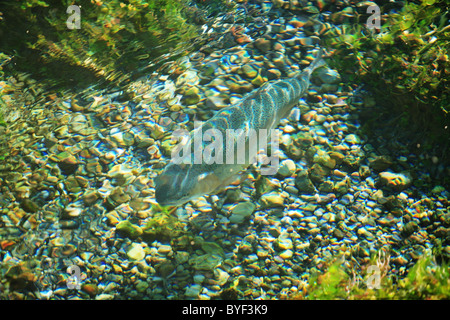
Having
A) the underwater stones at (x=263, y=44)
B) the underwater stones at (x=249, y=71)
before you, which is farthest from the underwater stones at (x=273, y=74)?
the underwater stones at (x=263, y=44)

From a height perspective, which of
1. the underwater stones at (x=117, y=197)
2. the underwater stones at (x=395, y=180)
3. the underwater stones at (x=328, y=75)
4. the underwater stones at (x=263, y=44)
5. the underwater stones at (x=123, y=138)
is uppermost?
the underwater stones at (x=263, y=44)

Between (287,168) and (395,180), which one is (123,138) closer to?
(287,168)

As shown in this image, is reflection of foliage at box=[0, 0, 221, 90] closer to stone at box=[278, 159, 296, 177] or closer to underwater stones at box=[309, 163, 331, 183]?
stone at box=[278, 159, 296, 177]

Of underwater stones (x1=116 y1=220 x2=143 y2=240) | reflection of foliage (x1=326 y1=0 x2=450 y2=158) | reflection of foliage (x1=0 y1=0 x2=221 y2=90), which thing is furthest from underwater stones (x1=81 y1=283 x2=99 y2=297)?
reflection of foliage (x1=326 y1=0 x2=450 y2=158)

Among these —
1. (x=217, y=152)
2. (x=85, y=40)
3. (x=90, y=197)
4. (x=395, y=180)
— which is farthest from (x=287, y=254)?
(x=85, y=40)

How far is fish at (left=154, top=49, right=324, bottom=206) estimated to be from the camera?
3834mm

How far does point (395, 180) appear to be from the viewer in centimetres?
447

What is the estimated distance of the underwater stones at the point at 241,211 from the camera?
13.7 ft

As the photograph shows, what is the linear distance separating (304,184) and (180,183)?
192 cm

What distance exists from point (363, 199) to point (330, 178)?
0.56 m

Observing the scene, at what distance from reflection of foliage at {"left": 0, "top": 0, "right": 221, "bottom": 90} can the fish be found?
271 cm

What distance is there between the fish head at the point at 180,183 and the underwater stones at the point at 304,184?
4.47 feet

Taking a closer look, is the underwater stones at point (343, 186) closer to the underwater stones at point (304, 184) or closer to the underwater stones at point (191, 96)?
the underwater stones at point (304, 184)
